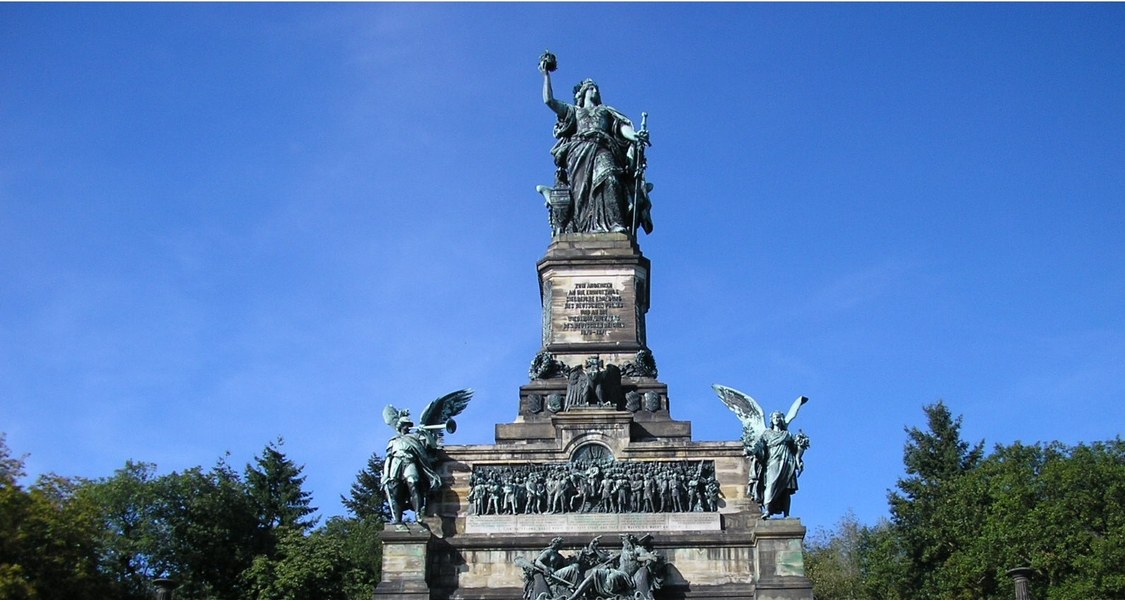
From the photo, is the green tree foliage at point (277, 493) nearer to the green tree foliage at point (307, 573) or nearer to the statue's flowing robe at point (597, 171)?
the green tree foliage at point (307, 573)

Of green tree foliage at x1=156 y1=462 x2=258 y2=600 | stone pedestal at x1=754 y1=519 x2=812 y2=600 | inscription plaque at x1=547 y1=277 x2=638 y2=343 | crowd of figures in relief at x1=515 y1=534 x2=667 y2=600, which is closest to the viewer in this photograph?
crowd of figures in relief at x1=515 y1=534 x2=667 y2=600

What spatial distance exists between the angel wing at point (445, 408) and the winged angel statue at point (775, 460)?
5984mm

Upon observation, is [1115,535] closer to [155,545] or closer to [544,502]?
[544,502]

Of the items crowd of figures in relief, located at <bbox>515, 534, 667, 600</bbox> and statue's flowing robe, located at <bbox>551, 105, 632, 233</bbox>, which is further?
statue's flowing robe, located at <bbox>551, 105, 632, 233</bbox>

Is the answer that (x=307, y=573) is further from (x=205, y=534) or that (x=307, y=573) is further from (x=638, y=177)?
(x=638, y=177)

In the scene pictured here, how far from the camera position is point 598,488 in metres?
24.2

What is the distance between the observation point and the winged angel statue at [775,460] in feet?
76.9

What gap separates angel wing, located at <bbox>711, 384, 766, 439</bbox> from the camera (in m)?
24.5

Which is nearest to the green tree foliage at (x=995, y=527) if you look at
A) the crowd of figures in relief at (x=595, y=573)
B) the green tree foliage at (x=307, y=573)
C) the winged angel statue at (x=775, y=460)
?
the winged angel statue at (x=775, y=460)

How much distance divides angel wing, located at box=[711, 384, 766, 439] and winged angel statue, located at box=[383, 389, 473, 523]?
587cm

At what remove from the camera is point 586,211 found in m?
29.1

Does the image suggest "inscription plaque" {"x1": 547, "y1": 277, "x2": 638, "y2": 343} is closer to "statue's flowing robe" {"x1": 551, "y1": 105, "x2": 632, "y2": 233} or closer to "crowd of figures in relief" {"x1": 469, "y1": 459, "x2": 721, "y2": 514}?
"statue's flowing robe" {"x1": 551, "y1": 105, "x2": 632, "y2": 233}

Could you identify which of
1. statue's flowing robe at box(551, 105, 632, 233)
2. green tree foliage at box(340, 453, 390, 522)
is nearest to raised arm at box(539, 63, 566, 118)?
statue's flowing robe at box(551, 105, 632, 233)

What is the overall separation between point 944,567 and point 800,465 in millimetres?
16224
